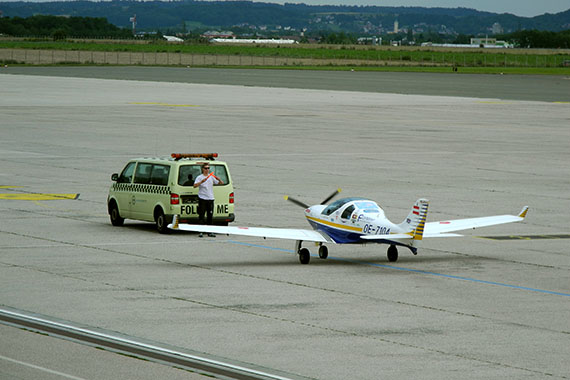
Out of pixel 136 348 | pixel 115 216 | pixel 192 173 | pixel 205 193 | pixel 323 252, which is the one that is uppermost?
pixel 192 173

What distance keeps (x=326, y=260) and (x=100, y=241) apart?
283 inches

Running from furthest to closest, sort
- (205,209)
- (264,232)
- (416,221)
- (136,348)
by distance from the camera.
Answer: (205,209) < (264,232) < (416,221) < (136,348)

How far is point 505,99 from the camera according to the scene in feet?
366

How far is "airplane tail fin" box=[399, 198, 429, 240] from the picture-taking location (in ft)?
84.5

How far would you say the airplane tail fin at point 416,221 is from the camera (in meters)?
25.7

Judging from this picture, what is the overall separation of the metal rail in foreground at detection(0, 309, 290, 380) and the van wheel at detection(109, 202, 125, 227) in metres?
13.2

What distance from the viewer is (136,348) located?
18.6 metres

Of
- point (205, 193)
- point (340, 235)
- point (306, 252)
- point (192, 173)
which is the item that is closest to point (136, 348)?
point (306, 252)

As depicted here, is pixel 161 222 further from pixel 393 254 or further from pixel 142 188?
pixel 393 254

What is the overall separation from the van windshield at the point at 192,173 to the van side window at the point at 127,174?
7.97ft

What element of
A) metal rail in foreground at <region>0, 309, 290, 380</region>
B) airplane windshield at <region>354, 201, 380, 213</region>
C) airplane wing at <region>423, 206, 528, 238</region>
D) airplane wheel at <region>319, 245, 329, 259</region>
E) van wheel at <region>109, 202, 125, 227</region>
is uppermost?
airplane windshield at <region>354, 201, 380, 213</region>

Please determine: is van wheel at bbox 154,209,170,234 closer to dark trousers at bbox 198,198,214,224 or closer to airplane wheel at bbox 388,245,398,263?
dark trousers at bbox 198,198,214,224

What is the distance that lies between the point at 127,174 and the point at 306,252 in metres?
10.1

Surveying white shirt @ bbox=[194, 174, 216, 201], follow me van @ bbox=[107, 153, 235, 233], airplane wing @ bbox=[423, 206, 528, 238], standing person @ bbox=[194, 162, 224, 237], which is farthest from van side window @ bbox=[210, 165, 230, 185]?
airplane wing @ bbox=[423, 206, 528, 238]
